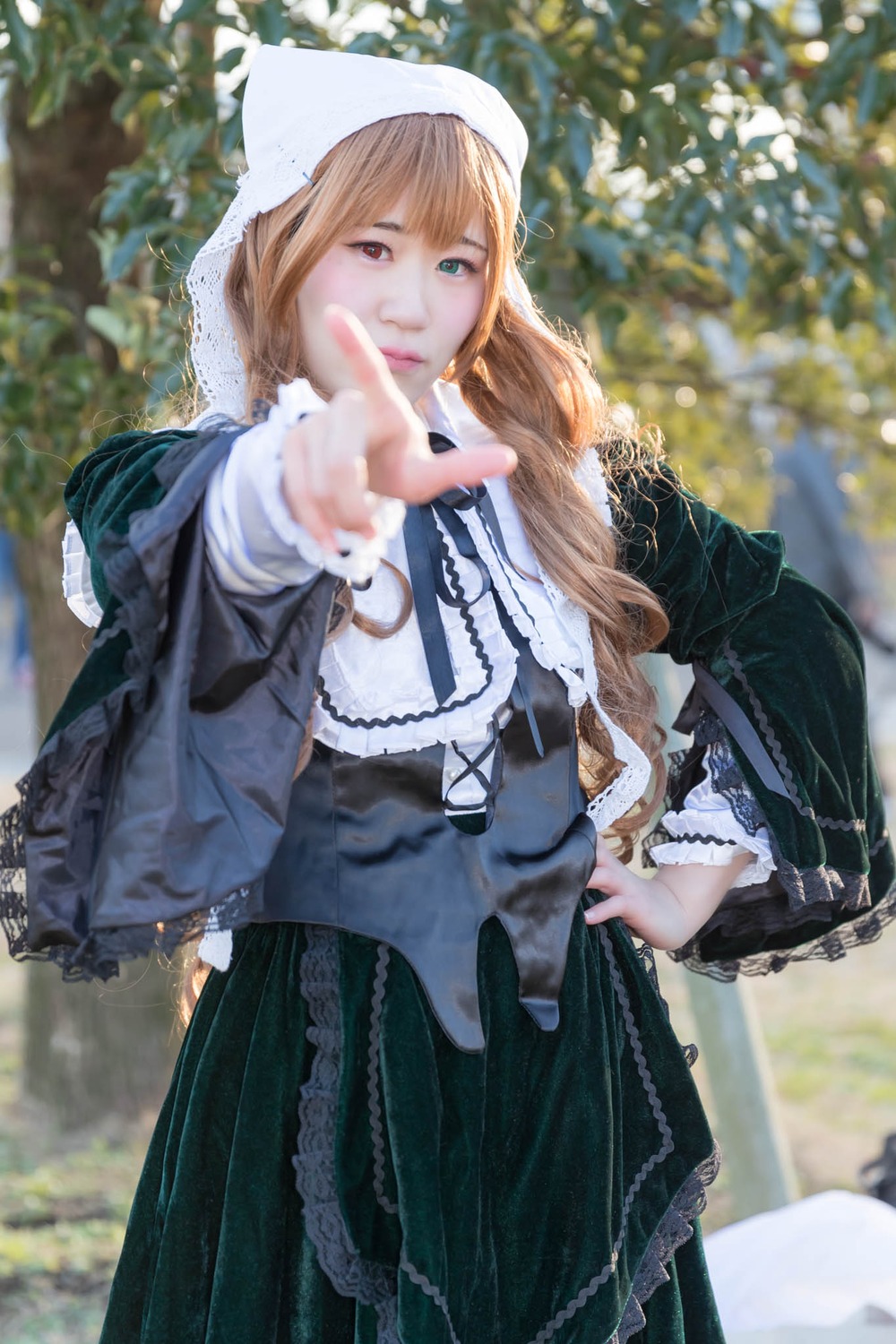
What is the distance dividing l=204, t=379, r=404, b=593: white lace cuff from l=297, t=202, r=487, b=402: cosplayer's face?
0.81ft

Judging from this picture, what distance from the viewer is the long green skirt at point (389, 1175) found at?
1.29 meters

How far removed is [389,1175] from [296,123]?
100cm

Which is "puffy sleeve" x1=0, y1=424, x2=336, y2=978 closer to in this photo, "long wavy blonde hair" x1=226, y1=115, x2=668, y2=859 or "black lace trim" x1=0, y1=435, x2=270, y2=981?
"black lace trim" x1=0, y1=435, x2=270, y2=981

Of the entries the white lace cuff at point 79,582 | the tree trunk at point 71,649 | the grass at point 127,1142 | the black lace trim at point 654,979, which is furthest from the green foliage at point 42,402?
the grass at point 127,1142

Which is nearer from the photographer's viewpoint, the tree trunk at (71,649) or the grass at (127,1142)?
the grass at (127,1142)

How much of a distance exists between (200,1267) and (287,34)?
5.16 feet

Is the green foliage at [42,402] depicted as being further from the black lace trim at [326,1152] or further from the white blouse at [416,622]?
the black lace trim at [326,1152]

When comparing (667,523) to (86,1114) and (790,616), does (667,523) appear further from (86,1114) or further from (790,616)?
(86,1114)

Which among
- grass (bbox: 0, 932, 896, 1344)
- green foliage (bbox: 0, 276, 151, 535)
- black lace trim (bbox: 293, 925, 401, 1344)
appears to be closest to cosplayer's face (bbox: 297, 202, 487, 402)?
black lace trim (bbox: 293, 925, 401, 1344)

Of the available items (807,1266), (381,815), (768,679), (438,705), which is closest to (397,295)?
(438,705)

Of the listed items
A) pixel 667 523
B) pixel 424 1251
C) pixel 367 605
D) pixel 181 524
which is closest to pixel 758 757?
pixel 667 523

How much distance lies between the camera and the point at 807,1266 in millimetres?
2211

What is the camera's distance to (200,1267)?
1347 millimetres

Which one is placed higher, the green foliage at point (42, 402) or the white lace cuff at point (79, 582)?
the green foliage at point (42, 402)
